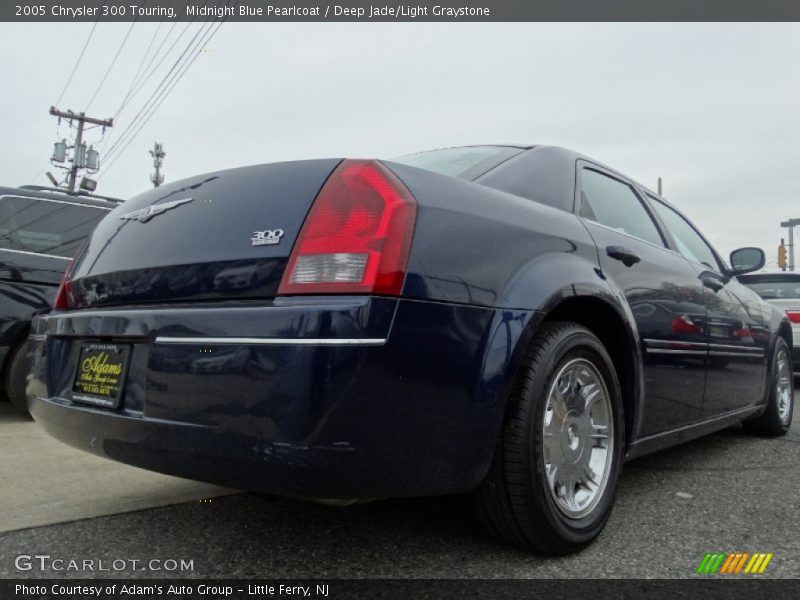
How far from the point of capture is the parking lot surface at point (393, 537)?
190cm

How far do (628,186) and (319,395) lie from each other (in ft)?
7.13

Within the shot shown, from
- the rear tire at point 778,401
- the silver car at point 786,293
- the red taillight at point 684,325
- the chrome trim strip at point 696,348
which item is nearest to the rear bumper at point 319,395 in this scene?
the chrome trim strip at point 696,348

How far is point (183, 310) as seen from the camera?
5.70ft

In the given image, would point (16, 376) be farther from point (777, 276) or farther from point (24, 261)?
point (777, 276)

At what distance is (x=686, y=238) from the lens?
139 inches

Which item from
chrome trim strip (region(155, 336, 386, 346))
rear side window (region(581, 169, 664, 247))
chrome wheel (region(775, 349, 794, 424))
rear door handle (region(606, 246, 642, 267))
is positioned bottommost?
chrome wheel (region(775, 349, 794, 424))

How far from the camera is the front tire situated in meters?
1.85

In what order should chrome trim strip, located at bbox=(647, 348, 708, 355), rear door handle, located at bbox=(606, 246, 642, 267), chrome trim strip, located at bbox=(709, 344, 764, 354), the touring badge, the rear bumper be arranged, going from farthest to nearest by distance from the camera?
chrome trim strip, located at bbox=(709, 344, 764, 354)
chrome trim strip, located at bbox=(647, 348, 708, 355)
rear door handle, located at bbox=(606, 246, 642, 267)
the touring badge
the rear bumper

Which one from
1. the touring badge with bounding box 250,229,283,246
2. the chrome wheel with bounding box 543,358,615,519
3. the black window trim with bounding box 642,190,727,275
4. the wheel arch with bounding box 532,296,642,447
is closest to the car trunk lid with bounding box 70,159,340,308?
the touring badge with bounding box 250,229,283,246

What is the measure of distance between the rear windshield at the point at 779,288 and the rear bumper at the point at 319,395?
6.69 m

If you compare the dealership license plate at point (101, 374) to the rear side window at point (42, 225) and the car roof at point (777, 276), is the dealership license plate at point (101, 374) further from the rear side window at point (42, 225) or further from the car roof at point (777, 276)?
the car roof at point (777, 276)

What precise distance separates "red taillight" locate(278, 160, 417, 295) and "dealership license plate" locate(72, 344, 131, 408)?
22.6 inches

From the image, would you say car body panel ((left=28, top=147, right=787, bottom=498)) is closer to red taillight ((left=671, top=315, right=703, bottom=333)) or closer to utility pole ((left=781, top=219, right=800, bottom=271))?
red taillight ((left=671, top=315, right=703, bottom=333))

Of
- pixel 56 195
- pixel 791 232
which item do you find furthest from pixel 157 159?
pixel 791 232
